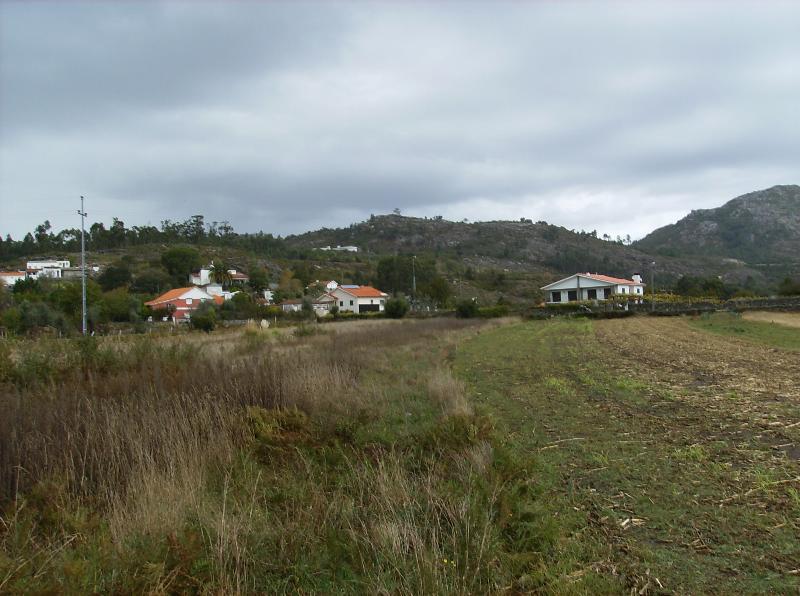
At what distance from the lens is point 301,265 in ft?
379

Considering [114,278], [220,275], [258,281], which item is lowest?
[258,281]

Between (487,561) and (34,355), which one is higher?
(34,355)

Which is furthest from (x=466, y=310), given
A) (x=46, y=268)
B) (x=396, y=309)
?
(x=46, y=268)

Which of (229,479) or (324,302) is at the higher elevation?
(229,479)

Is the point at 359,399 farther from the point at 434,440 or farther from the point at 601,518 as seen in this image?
the point at 601,518

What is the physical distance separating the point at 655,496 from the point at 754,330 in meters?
27.8

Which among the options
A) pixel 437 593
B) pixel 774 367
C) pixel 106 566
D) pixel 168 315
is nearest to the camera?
pixel 437 593

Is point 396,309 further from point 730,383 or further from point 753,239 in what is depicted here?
point 753,239

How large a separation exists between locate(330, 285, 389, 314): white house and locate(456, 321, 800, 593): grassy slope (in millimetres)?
68597

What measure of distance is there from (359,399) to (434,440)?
2891mm

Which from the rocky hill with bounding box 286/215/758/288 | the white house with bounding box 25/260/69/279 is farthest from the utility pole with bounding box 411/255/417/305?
the white house with bounding box 25/260/69/279

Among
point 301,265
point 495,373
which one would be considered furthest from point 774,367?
point 301,265

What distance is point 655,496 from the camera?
4973mm

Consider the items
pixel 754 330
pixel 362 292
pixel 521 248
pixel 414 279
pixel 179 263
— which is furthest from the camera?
pixel 521 248
